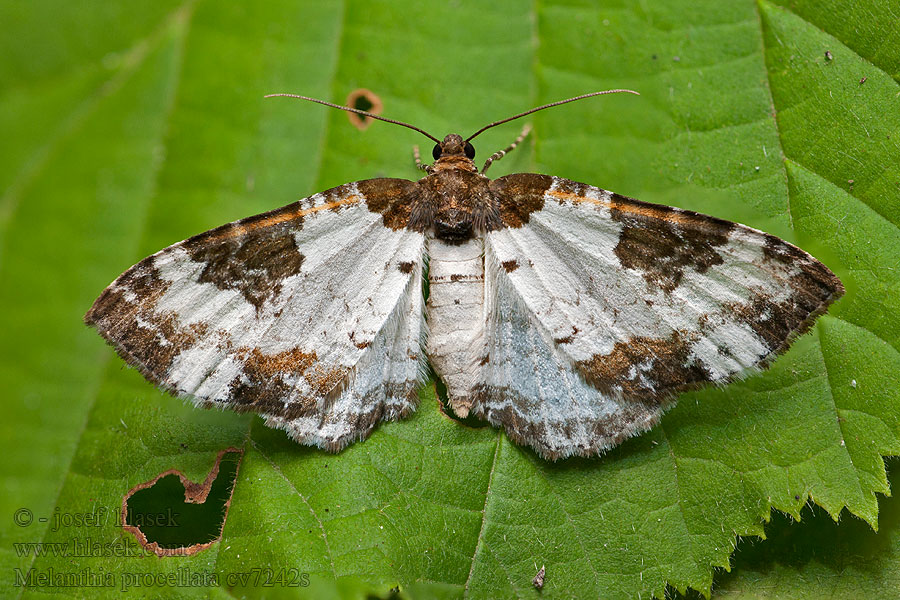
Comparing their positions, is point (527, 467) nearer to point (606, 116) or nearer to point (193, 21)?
point (606, 116)

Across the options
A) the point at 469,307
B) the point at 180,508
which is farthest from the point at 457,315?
the point at 180,508

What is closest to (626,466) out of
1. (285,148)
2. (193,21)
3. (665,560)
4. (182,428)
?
(665,560)

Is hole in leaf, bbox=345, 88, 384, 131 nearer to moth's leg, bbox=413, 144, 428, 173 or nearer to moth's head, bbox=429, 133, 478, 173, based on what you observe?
moth's leg, bbox=413, 144, 428, 173

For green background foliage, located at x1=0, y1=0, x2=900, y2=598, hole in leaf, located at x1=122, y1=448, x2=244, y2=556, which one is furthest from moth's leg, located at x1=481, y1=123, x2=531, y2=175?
hole in leaf, located at x1=122, y1=448, x2=244, y2=556

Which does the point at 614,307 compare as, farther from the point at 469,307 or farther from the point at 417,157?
the point at 417,157

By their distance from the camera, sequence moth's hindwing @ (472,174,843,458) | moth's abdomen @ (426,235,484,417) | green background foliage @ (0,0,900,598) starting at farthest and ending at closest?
moth's abdomen @ (426,235,484,417) < green background foliage @ (0,0,900,598) < moth's hindwing @ (472,174,843,458)

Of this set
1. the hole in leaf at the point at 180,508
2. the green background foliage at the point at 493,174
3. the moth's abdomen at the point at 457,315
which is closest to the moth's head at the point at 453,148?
the green background foliage at the point at 493,174
